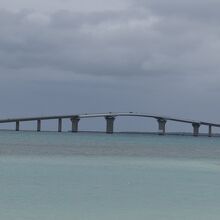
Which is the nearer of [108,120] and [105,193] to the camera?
[105,193]

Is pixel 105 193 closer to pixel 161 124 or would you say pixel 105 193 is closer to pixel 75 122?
pixel 75 122

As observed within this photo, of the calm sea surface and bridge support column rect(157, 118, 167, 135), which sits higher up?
bridge support column rect(157, 118, 167, 135)

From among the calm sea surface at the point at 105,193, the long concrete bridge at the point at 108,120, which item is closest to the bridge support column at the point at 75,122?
the long concrete bridge at the point at 108,120

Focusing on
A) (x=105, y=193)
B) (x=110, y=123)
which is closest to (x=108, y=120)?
(x=110, y=123)

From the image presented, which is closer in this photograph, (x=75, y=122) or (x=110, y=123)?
(x=75, y=122)

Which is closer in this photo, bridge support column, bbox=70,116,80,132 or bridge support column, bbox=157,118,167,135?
bridge support column, bbox=70,116,80,132

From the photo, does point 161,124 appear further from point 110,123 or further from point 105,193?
point 105,193

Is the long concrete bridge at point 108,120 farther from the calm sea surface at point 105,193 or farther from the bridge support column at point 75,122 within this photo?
the calm sea surface at point 105,193

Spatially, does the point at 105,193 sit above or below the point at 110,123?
below

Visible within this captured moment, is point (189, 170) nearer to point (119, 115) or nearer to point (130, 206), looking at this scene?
point (130, 206)

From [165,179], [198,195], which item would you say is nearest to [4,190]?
[198,195]

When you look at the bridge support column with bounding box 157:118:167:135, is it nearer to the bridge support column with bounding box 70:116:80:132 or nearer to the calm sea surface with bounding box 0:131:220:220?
the bridge support column with bounding box 70:116:80:132

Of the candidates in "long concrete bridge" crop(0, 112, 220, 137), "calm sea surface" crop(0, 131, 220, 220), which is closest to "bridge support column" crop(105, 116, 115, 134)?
"long concrete bridge" crop(0, 112, 220, 137)

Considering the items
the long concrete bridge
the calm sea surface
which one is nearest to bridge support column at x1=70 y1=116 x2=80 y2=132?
the long concrete bridge
